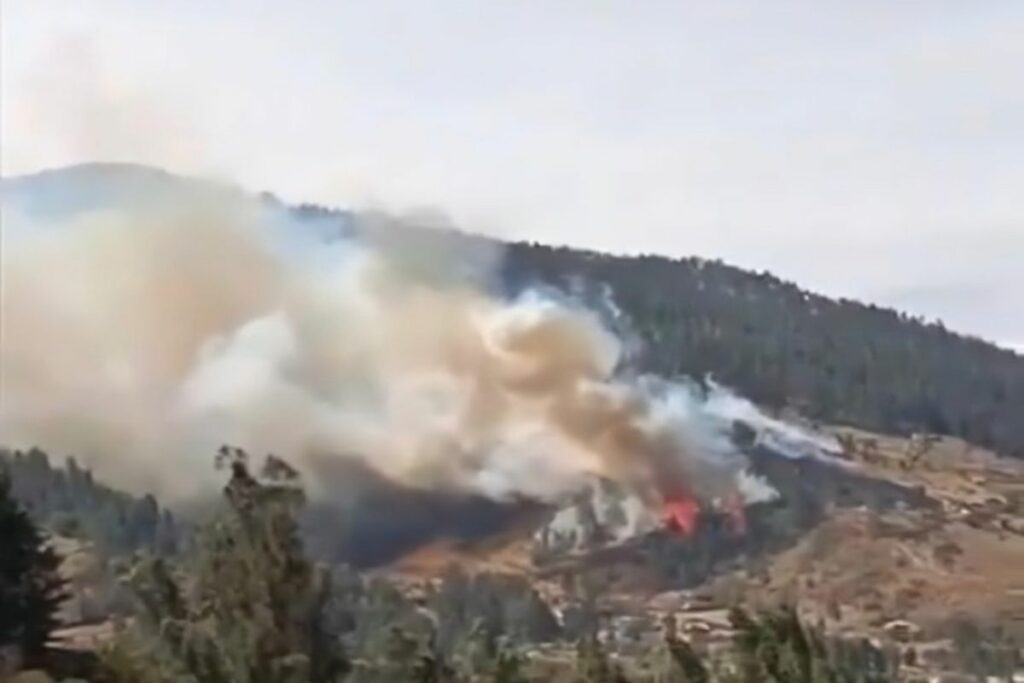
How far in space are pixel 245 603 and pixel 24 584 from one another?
101ft

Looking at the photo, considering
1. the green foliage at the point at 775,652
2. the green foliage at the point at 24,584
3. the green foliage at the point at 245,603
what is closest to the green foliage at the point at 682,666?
the green foliage at the point at 775,652

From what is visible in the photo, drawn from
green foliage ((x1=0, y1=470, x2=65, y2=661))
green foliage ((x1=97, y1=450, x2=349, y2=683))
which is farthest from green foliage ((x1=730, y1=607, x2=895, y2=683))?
green foliage ((x1=0, y1=470, x2=65, y2=661))

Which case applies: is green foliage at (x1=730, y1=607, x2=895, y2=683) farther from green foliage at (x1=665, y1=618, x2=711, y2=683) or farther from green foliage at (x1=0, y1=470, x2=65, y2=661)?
green foliage at (x1=0, y1=470, x2=65, y2=661)

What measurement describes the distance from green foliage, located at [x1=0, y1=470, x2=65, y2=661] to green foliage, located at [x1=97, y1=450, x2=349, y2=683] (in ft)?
82.4

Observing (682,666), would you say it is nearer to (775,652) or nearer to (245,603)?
(775,652)

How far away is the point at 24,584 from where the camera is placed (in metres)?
72.8

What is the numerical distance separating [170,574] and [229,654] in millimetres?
4983

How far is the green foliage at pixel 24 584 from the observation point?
233 feet

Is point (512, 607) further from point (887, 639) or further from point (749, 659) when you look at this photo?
point (749, 659)

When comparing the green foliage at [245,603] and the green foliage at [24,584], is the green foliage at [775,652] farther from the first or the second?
the green foliage at [24,584]

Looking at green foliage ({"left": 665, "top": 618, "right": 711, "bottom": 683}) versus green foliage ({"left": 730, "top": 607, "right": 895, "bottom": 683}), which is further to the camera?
green foliage ({"left": 665, "top": 618, "right": 711, "bottom": 683})

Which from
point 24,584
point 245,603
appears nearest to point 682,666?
point 245,603

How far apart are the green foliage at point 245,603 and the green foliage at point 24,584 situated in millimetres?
25116

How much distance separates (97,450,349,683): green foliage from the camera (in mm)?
44469
